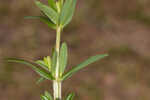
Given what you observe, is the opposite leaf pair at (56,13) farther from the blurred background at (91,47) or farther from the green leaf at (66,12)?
the blurred background at (91,47)

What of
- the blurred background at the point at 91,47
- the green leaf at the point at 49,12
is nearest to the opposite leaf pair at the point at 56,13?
the green leaf at the point at 49,12

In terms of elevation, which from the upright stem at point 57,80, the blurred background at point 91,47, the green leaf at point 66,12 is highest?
the green leaf at point 66,12

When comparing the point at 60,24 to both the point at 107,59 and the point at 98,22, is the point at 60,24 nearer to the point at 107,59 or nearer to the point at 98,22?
the point at 107,59

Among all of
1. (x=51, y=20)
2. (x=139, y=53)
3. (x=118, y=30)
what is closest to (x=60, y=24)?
(x=51, y=20)

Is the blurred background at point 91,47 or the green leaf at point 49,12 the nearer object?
the green leaf at point 49,12

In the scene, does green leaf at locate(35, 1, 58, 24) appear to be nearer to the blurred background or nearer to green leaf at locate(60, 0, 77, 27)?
green leaf at locate(60, 0, 77, 27)

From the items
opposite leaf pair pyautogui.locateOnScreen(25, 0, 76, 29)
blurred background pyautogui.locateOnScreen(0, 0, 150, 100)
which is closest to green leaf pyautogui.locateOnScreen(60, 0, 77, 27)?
opposite leaf pair pyautogui.locateOnScreen(25, 0, 76, 29)

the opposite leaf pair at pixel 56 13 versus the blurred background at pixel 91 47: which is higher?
the opposite leaf pair at pixel 56 13

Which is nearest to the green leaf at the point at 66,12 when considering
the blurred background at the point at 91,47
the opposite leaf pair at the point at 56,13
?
the opposite leaf pair at the point at 56,13
